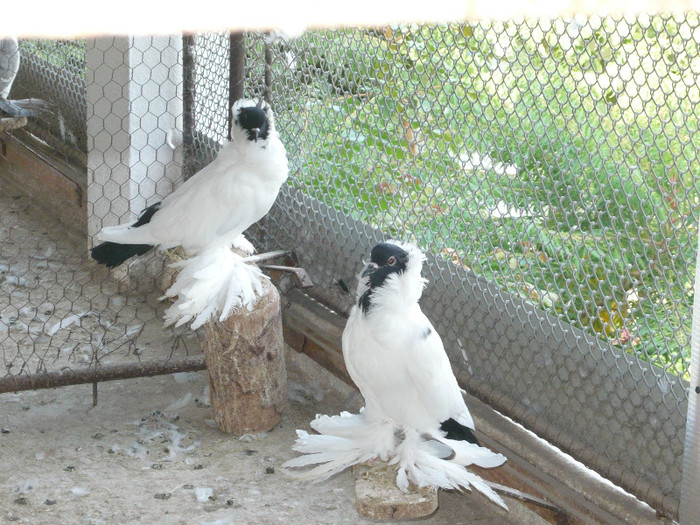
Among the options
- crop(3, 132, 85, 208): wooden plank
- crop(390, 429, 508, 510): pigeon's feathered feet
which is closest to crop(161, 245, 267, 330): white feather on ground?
crop(390, 429, 508, 510): pigeon's feathered feet

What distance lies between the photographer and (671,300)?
6.47ft

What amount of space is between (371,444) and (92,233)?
213 cm

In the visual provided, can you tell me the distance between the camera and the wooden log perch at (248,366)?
278cm

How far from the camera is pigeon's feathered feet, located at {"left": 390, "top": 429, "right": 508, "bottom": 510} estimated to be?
219 centimetres

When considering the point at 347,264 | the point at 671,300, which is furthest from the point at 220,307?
the point at 671,300

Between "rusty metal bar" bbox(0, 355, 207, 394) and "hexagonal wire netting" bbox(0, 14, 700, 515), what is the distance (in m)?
0.50

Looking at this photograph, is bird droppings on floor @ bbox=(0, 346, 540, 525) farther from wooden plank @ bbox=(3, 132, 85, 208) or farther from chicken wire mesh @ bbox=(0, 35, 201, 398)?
wooden plank @ bbox=(3, 132, 85, 208)

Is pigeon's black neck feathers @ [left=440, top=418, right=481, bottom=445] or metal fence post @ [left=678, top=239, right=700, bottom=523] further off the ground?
metal fence post @ [left=678, top=239, right=700, bottom=523]

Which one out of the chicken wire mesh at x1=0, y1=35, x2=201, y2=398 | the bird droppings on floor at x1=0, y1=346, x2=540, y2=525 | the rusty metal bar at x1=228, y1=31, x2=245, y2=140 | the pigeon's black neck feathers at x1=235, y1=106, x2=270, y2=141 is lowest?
the bird droppings on floor at x1=0, y1=346, x2=540, y2=525

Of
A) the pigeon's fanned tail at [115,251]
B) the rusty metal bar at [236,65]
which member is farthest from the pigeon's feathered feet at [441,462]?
the rusty metal bar at [236,65]

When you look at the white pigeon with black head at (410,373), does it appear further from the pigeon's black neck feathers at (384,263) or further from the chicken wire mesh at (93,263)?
the chicken wire mesh at (93,263)

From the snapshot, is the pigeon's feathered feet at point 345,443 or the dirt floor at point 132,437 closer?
the pigeon's feathered feet at point 345,443

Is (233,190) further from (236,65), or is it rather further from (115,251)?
(236,65)

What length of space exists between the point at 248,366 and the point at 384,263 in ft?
2.58
